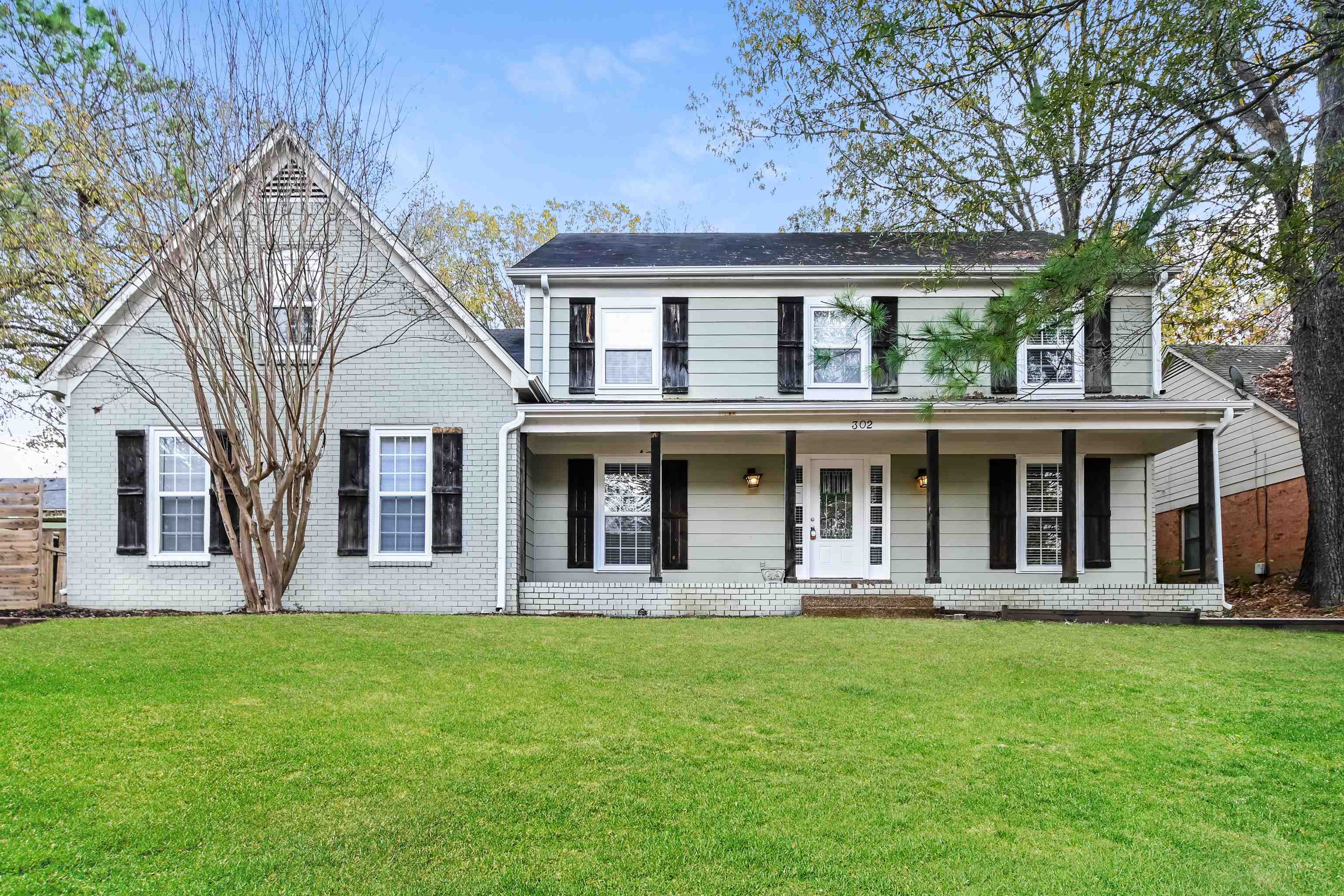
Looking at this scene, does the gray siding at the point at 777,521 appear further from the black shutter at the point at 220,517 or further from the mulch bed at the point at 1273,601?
the black shutter at the point at 220,517

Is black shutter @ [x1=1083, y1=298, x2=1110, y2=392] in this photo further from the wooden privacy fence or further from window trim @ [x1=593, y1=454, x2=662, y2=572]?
the wooden privacy fence

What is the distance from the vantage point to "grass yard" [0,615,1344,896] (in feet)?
13.0

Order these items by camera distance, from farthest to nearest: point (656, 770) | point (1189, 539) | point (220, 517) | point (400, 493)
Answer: point (1189, 539), point (400, 493), point (220, 517), point (656, 770)

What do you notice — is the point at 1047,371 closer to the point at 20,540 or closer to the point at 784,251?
the point at 784,251

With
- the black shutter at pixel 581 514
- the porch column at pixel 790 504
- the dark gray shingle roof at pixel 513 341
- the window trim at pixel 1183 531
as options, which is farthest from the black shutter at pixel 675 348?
the window trim at pixel 1183 531

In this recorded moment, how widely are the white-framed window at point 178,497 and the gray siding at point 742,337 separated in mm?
5191

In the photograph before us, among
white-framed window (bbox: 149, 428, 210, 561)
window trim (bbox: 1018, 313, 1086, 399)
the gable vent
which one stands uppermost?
the gable vent

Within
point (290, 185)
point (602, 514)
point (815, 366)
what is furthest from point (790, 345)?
point (290, 185)

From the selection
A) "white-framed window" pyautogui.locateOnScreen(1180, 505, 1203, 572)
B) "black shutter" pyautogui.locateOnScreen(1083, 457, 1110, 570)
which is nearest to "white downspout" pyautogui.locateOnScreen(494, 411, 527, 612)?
"black shutter" pyautogui.locateOnScreen(1083, 457, 1110, 570)

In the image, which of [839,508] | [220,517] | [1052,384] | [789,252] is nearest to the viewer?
[220,517]

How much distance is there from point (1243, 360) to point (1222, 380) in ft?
5.36

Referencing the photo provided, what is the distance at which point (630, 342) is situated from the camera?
558 inches

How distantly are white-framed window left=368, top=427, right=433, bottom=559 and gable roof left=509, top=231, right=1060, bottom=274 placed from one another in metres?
3.43

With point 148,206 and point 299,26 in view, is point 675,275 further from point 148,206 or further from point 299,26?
point 148,206
